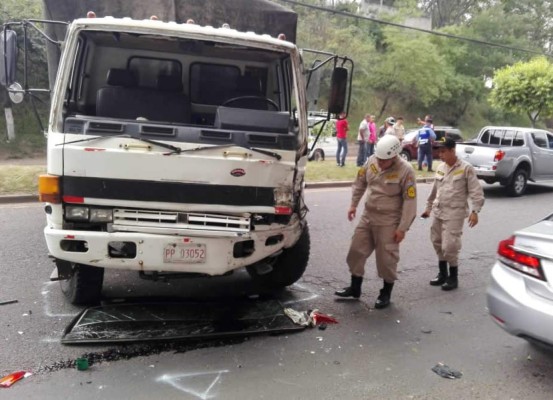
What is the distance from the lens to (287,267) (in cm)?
479

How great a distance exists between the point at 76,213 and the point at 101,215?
6.7 inches

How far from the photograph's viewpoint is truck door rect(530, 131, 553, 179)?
42.0ft

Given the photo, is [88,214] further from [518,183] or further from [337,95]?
[518,183]

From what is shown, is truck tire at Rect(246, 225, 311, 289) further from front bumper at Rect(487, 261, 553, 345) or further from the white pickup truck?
the white pickup truck

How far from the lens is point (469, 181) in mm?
5203

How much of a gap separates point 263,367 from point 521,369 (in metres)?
1.82

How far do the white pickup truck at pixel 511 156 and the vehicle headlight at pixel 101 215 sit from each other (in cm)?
1054

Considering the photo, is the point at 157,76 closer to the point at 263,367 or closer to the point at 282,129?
the point at 282,129

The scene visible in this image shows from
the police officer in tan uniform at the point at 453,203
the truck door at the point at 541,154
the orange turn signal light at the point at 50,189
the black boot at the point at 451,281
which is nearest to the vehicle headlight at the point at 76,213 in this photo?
the orange turn signal light at the point at 50,189

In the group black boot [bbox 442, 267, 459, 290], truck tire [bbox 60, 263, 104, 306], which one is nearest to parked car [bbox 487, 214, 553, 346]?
black boot [bbox 442, 267, 459, 290]

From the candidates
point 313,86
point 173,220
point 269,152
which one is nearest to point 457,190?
point 313,86

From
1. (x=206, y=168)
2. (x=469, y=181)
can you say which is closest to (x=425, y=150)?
(x=469, y=181)

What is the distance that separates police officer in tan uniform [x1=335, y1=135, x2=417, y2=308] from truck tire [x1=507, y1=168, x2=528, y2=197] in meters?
8.97

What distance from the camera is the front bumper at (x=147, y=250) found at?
3564 mm
